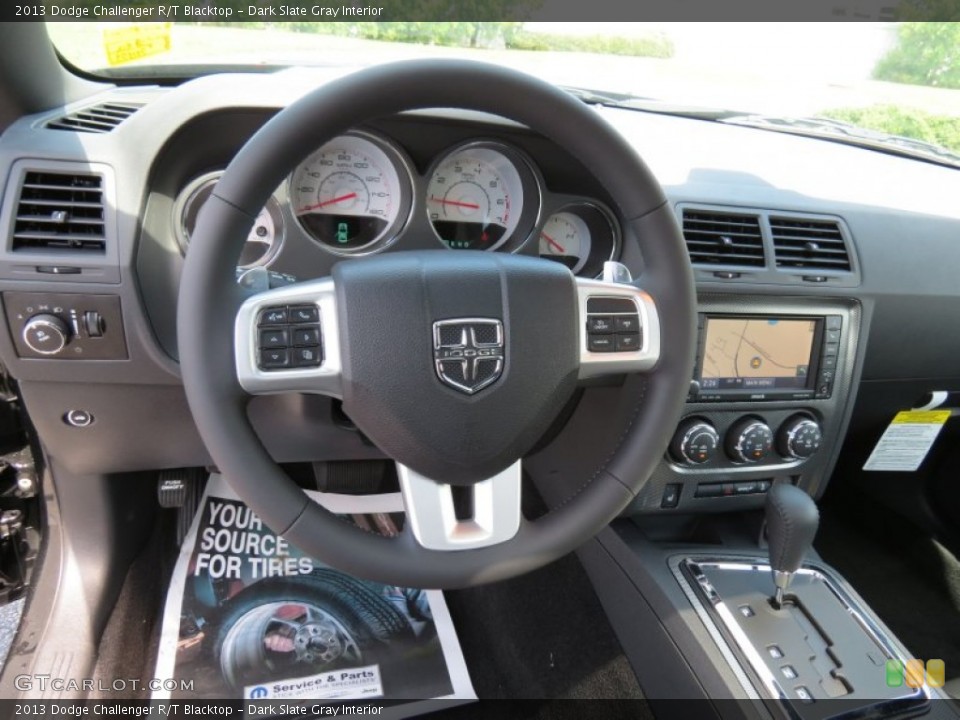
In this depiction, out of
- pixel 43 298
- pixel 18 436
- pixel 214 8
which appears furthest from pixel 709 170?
pixel 18 436

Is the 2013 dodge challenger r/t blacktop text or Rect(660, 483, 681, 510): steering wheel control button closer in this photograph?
the 2013 dodge challenger r/t blacktop text

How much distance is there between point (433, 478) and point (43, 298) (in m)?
0.70

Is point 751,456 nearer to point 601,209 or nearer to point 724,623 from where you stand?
point 724,623

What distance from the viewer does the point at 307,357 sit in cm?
86

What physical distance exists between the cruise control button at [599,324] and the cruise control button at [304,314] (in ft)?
1.20

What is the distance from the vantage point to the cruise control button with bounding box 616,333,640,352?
3.11ft

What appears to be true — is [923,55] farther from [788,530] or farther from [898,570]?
[898,570]

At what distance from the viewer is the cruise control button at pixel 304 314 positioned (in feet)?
2.81

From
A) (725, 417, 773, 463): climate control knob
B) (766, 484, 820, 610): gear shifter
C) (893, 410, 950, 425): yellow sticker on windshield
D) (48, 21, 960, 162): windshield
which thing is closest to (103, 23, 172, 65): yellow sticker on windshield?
(48, 21, 960, 162): windshield

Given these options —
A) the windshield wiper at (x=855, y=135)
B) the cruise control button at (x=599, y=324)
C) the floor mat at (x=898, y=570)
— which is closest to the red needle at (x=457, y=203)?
the cruise control button at (x=599, y=324)

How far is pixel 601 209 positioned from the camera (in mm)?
1340

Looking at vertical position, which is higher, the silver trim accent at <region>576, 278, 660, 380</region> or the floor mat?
the silver trim accent at <region>576, 278, 660, 380</region>

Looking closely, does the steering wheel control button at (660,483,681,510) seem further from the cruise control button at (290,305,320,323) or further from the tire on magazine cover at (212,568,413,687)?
the cruise control button at (290,305,320,323)

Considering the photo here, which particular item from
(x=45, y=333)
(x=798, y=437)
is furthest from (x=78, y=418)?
(x=798, y=437)
